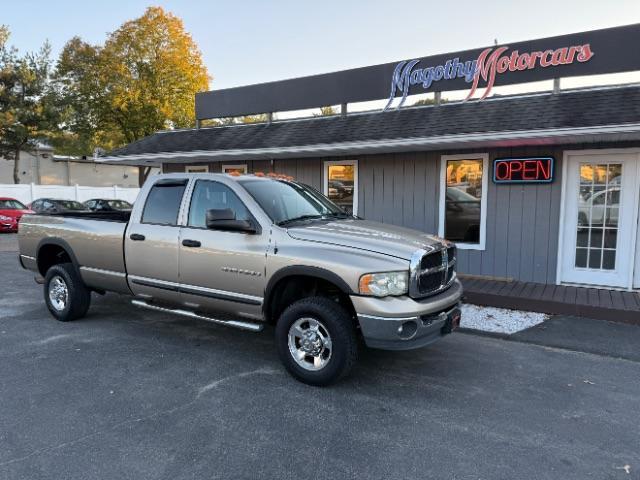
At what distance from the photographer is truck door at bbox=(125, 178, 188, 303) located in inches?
200

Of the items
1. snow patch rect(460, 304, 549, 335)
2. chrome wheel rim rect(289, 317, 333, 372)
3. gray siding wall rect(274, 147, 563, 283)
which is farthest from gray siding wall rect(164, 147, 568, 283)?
chrome wheel rim rect(289, 317, 333, 372)

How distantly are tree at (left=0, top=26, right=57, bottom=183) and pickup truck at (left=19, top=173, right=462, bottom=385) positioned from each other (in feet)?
80.1

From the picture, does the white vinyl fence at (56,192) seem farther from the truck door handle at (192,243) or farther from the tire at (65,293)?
the truck door handle at (192,243)

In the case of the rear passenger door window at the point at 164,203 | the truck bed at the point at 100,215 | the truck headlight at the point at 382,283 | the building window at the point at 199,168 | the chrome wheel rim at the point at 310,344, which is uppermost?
the building window at the point at 199,168

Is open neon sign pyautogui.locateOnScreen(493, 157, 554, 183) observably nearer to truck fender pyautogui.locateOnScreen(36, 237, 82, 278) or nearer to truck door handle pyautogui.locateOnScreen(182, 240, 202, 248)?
truck door handle pyautogui.locateOnScreen(182, 240, 202, 248)

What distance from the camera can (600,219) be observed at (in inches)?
309

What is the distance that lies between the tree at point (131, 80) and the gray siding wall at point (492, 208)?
65.4 feet

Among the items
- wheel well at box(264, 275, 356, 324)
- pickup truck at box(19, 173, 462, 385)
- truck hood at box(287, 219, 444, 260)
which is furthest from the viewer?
wheel well at box(264, 275, 356, 324)

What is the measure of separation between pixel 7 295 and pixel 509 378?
25.8ft

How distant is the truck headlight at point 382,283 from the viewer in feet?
12.7

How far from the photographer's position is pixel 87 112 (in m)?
26.4

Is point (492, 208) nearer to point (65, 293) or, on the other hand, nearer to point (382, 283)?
point (382, 283)

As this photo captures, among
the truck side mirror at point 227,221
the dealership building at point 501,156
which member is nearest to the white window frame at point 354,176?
the dealership building at point 501,156

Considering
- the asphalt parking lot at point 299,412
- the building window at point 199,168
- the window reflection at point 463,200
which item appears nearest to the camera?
the asphalt parking lot at point 299,412
